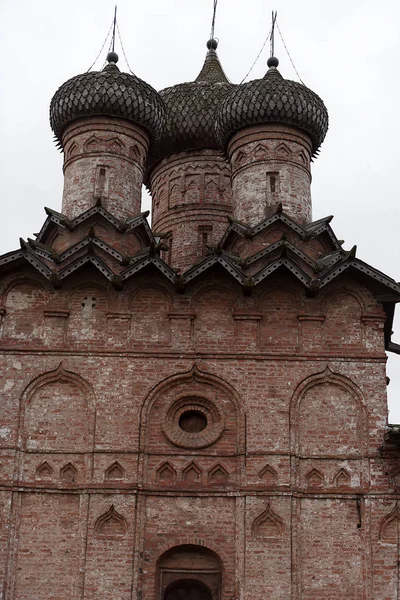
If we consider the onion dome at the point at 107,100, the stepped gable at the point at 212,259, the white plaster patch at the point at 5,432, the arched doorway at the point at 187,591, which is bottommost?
the arched doorway at the point at 187,591

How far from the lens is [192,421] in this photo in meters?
12.6

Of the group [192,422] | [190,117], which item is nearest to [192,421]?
[192,422]

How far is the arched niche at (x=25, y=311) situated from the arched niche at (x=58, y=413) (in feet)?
2.20

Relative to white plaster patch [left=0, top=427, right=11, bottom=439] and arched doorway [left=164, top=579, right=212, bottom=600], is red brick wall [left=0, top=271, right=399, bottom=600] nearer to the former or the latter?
white plaster patch [left=0, top=427, right=11, bottom=439]

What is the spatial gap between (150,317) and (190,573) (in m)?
3.43

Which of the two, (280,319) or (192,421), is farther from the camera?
(280,319)

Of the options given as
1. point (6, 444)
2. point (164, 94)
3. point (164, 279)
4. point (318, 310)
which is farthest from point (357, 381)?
point (164, 94)

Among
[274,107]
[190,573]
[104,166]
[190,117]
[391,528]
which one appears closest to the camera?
[391,528]

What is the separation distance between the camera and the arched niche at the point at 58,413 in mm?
12281

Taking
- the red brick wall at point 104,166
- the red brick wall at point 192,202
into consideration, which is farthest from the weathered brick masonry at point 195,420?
the red brick wall at point 192,202

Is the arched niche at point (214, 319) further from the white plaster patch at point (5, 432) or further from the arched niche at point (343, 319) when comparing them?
the white plaster patch at point (5, 432)

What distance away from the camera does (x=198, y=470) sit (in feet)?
40.1

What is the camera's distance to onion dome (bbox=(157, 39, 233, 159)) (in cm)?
1759

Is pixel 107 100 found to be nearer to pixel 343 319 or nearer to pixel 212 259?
pixel 212 259
